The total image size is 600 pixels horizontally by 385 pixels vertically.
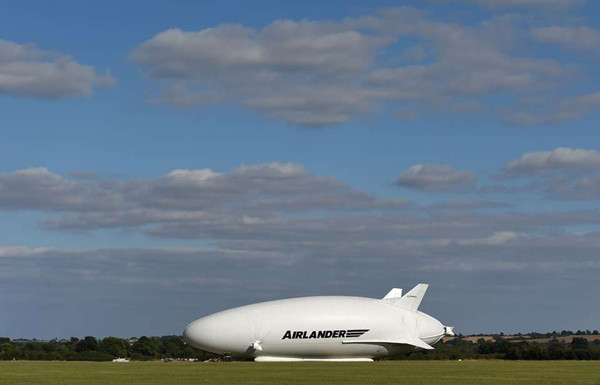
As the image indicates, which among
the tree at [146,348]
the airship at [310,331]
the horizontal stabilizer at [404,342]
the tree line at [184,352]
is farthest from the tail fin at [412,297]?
the tree at [146,348]

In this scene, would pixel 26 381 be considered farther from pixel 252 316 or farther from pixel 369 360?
pixel 369 360

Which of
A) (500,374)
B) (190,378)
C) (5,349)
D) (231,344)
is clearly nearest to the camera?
(190,378)

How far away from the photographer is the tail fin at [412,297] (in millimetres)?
124062

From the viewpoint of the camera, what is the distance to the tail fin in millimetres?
124062

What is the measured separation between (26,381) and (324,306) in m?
60.8

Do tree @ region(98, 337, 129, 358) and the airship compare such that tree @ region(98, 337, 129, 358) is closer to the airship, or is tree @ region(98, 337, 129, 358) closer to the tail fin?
the airship

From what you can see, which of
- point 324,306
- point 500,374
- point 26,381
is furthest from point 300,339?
point 26,381

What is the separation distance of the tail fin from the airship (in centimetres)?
136

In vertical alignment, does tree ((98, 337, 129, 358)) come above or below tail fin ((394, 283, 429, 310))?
below

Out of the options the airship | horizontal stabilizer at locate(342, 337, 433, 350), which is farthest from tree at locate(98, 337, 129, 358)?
horizontal stabilizer at locate(342, 337, 433, 350)

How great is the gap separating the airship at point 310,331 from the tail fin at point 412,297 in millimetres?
1365

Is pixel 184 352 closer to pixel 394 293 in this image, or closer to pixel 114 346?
pixel 114 346

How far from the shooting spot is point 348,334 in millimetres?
117750

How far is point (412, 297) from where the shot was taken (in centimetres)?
12438
